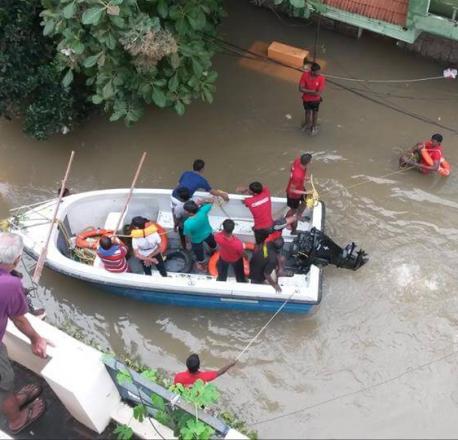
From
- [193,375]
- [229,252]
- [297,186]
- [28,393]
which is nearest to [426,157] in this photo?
[297,186]

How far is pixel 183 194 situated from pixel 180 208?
271 mm

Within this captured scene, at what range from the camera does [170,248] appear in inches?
323

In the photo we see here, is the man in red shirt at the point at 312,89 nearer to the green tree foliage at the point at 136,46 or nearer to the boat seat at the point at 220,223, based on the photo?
the green tree foliage at the point at 136,46

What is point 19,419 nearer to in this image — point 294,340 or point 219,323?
point 219,323

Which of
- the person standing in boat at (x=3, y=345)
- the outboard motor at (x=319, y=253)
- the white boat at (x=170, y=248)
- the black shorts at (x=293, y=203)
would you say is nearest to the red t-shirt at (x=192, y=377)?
the person standing in boat at (x=3, y=345)

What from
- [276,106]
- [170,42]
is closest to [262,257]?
[170,42]

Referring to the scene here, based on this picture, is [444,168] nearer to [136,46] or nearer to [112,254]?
[136,46]

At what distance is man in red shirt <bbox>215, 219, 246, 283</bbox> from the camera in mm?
6668

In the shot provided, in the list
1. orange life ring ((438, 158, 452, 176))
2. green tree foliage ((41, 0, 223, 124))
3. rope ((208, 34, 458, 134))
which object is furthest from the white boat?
rope ((208, 34, 458, 134))

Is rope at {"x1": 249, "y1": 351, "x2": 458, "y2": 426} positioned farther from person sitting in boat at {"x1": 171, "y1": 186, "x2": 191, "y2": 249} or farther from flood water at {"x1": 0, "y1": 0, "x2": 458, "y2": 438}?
person sitting in boat at {"x1": 171, "y1": 186, "x2": 191, "y2": 249}

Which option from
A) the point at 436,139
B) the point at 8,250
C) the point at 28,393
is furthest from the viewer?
the point at 436,139

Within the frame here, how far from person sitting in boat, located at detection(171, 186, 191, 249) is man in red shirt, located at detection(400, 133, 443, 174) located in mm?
3951

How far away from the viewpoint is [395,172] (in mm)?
9367

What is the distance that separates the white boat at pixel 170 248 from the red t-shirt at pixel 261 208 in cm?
70
